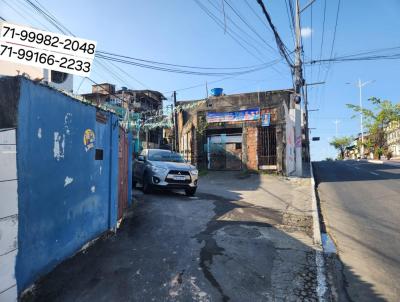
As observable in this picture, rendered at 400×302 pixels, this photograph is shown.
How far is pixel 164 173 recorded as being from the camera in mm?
10773

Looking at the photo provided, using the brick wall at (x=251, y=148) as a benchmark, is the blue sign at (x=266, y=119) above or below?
above

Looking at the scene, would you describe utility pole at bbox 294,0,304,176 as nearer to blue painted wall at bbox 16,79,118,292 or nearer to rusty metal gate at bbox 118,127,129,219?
rusty metal gate at bbox 118,127,129,219

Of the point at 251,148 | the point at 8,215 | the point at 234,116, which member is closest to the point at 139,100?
the point at 234,116

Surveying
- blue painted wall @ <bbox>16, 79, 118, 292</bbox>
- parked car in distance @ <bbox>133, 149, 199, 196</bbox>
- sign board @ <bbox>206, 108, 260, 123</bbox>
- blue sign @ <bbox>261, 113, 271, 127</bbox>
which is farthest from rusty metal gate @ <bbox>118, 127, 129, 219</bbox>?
sign board @ <bbox>206, 108, 260, 123</bbox>

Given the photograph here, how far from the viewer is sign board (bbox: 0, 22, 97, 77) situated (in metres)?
3.79

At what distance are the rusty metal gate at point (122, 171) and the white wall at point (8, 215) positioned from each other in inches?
158

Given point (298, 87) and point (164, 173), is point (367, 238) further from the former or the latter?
point (298, 87)

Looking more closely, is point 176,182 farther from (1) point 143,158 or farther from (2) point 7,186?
(2) point 7,186

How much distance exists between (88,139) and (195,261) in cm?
256

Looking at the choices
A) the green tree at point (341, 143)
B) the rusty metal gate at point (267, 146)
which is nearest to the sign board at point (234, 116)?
the rusty metal gate at point (267, 146)

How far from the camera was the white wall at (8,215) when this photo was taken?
323 centimetres

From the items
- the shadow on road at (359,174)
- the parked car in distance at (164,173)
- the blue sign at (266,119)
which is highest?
the blue sign at (266,119)

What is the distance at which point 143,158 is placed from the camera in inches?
463

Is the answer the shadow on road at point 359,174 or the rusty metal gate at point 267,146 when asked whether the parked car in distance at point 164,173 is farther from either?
the shadow on road at point 359,174
